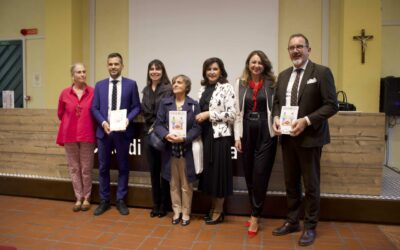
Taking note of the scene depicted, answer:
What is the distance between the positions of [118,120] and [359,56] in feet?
11.6

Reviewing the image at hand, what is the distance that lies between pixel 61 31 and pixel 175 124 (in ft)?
12.7

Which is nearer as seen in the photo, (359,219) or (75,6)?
(359,219)

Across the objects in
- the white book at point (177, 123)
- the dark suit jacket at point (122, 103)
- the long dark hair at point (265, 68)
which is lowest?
the white book at point (177, 123)

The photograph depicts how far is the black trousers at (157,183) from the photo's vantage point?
10.7 ft

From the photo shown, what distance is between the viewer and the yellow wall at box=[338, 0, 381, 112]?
4605mm

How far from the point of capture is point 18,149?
411cm

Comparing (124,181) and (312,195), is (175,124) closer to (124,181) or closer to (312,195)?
(124,181)

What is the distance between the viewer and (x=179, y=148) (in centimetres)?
304

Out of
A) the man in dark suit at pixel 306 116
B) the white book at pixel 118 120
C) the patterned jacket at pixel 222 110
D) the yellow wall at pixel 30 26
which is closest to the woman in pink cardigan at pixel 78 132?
the white book at pixel 118 120

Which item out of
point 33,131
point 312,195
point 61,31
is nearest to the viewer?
point 312,195

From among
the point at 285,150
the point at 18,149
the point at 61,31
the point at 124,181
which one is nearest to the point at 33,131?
the point at 18,149

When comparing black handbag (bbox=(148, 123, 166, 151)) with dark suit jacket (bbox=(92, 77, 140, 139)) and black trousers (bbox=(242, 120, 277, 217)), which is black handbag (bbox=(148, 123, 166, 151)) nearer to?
dark suit jacket (bbox=(92, 77, 140, 139))

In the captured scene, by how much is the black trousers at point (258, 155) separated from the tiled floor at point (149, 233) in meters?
0.34

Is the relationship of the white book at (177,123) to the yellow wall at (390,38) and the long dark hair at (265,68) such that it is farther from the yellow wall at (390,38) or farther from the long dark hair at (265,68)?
the yellow wall at (390,38)
